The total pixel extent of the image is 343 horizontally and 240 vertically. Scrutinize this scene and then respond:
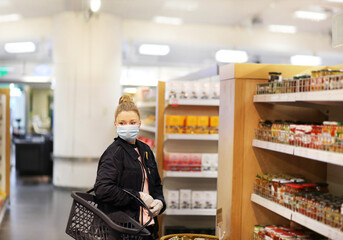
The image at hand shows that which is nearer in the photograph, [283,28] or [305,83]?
[305,83]

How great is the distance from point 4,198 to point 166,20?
5252mm

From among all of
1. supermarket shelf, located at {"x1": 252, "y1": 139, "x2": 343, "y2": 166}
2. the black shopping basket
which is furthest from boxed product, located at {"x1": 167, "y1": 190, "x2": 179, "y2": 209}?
the black shopping basket

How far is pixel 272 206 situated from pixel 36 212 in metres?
5.45

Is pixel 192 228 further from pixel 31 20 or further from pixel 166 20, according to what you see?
pixel 31 20

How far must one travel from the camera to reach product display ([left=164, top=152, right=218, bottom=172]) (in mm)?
5496

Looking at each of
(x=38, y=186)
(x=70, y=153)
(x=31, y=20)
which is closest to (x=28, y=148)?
(x=38, y=186)

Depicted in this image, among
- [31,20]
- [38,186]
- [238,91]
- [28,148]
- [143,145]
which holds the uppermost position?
[31,20]

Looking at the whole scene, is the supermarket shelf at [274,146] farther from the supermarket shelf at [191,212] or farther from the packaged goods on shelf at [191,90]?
the supermarket shelf at [191,212]

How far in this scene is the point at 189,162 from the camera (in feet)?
18.1

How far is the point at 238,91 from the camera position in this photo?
3.56 m

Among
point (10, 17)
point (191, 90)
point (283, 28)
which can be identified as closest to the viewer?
point (191, 90)

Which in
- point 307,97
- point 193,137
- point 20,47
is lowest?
point 193,137

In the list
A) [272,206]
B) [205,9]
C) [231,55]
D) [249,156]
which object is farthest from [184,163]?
[231,55]

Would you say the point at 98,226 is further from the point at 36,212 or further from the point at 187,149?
the point at 36,212
